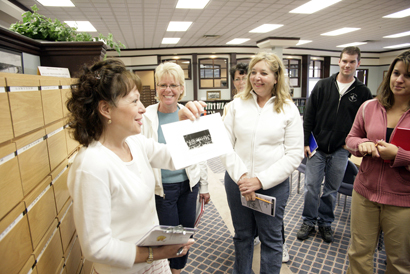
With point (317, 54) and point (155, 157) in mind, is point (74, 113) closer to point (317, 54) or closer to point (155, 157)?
point (155, 157)

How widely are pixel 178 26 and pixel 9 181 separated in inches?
310

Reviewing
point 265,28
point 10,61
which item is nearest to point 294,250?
point 10,61

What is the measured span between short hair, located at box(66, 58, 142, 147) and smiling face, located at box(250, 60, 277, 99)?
98 cm

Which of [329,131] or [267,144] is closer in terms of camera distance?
[267,144]

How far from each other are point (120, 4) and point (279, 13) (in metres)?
4.21

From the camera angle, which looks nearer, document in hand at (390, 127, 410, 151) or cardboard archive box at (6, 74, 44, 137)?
cardboard archive box at (6, 74, 44, 137)

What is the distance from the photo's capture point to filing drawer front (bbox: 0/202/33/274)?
72 centimetres

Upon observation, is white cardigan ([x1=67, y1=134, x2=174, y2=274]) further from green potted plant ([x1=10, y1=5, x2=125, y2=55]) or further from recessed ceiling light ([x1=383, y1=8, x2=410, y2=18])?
recessed ceiling light ([x1=383, y1=8, x2=410, y2=18])

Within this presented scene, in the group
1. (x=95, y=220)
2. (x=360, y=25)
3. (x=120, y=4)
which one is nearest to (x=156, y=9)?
(x=120, y=4)

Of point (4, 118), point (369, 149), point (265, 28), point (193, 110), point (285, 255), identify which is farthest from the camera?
point (265, 28)

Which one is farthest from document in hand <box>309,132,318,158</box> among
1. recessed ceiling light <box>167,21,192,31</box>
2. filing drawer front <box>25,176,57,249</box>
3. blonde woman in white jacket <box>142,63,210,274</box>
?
recessed ceiling light <box>167,21,192,31</box>

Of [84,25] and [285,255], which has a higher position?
[84,25]

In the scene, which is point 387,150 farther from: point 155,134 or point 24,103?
point 24,103

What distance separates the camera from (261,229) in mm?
1645
